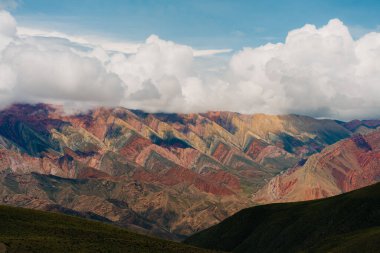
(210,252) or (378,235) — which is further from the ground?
(378,235)

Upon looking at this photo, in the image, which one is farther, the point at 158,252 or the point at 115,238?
the point at 115,238

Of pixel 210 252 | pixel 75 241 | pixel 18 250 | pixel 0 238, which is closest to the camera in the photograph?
pixel 18 250

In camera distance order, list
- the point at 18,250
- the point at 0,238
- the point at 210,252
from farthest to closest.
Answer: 1. the point at 210,252
2. the point at 0,238
3. the point at 18,250

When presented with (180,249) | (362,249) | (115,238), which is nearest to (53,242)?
(115,238)

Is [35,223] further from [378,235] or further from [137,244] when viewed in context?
[378,235]

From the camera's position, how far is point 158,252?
180 meters

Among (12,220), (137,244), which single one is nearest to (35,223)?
(12,220)

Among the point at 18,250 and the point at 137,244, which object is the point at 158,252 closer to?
the point at 137,244

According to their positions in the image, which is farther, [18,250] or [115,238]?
[115,238]

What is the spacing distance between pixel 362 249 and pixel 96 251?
91.6 meters

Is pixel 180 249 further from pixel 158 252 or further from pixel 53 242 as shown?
pixel 53 242

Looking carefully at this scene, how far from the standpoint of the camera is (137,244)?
187 m

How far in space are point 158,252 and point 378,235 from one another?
7965 centimetres

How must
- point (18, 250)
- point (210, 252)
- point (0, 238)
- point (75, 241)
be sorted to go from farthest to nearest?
point (210, 252)
point (75, 241)
point (0, 238)
point (18, 250)
